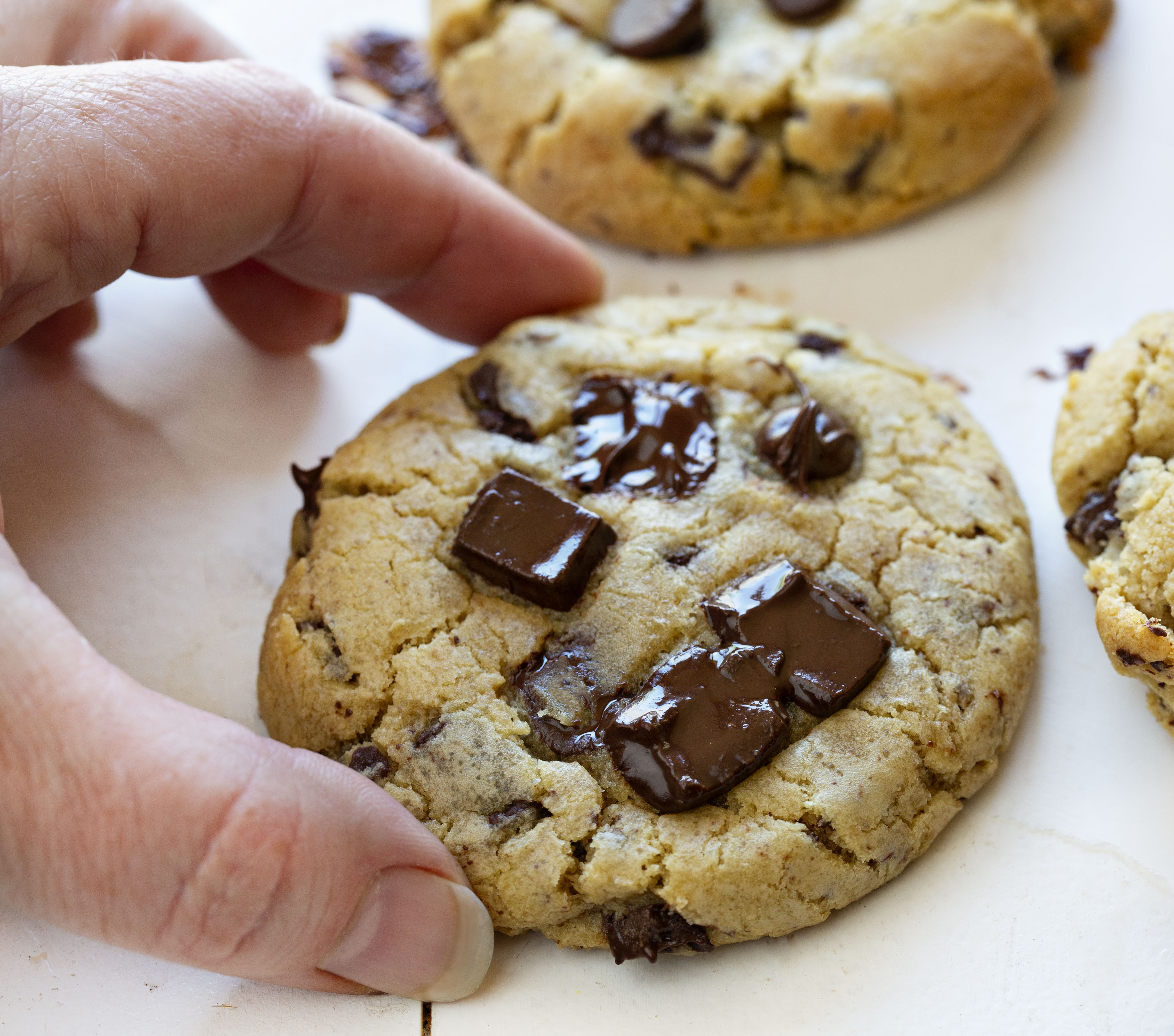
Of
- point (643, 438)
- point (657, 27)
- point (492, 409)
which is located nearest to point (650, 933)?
point (643, 438)

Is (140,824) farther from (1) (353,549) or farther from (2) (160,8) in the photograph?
(2) (160,8)

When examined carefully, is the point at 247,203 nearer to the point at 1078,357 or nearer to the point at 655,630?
the point at 655,630

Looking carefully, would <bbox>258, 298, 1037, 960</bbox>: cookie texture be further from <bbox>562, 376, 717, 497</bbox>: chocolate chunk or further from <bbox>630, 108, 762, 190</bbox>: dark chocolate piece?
<bbox>630, 108, 762, 190</bbox>: dark chocolate piece

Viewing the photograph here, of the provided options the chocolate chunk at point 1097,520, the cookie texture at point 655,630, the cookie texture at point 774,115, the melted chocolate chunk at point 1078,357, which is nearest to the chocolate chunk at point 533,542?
the cookie texture at point 655,630

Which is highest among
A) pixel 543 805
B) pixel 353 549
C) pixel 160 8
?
pixel 160 8

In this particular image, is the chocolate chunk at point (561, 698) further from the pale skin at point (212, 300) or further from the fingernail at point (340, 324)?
the fingernail at point (340, 324)

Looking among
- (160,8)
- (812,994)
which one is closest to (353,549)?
(812,994)
